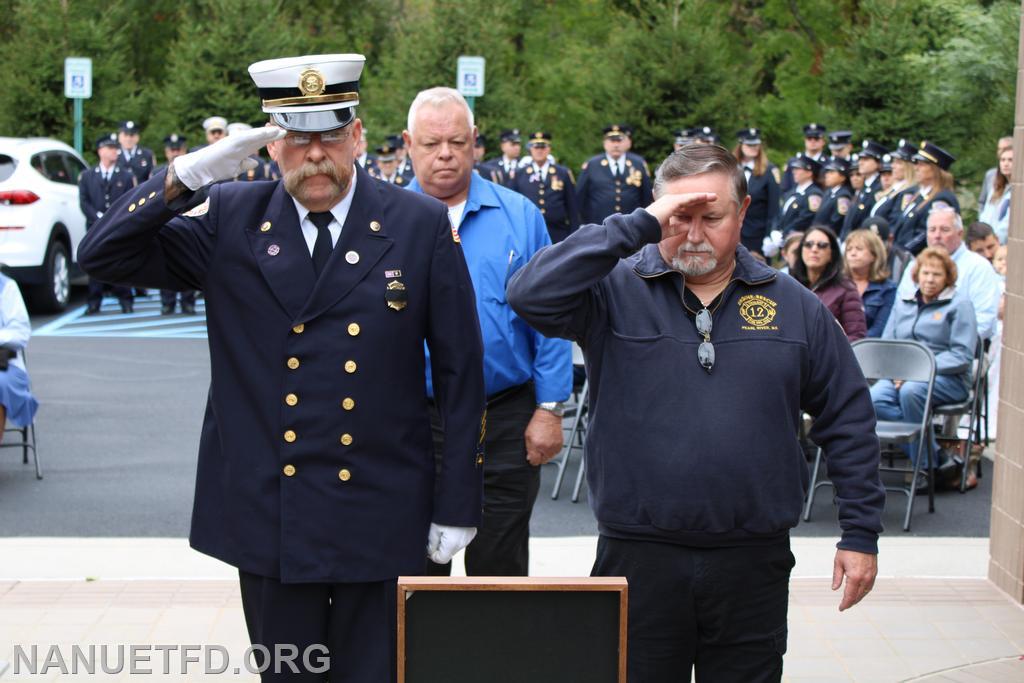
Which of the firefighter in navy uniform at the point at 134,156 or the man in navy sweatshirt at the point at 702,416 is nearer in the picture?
the man in navy sweatshirt at the point at 702,416

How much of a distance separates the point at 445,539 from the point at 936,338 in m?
5.90

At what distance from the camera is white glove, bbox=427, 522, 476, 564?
361 centimetres

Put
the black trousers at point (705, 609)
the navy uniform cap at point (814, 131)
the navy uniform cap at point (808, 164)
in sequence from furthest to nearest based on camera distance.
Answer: the navy uniform cap at point (814, 131) → the navy uniform cap at point (808, 164) → the black trousers at point (705, 609)

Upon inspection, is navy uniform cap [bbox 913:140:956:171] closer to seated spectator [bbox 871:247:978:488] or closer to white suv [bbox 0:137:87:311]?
seated spectator [bbox 871:247:978:488]

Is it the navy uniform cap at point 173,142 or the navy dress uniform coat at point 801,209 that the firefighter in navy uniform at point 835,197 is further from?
the navy uniform cap at point 173,142

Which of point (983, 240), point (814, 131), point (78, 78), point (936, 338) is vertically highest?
point (78, 78)

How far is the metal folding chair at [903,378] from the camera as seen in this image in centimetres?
805

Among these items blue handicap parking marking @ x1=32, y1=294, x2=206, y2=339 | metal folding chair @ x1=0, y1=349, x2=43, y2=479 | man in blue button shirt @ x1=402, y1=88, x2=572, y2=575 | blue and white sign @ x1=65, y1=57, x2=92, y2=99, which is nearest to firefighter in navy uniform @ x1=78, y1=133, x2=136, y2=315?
blue handicap parking marking @ x1=32, y1=294, x2=206, y2=339

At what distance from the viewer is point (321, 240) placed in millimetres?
3547

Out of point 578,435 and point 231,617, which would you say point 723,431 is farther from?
point 578,435

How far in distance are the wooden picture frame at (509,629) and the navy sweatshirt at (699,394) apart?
0.51 m

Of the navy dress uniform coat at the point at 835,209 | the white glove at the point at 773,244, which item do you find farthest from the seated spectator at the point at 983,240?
the navy dress uniform coat at the point at 835,209

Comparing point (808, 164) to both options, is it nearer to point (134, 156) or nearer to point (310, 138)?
point (134, 156)

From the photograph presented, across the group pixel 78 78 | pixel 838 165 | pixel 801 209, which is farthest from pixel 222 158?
pixel 78 78
